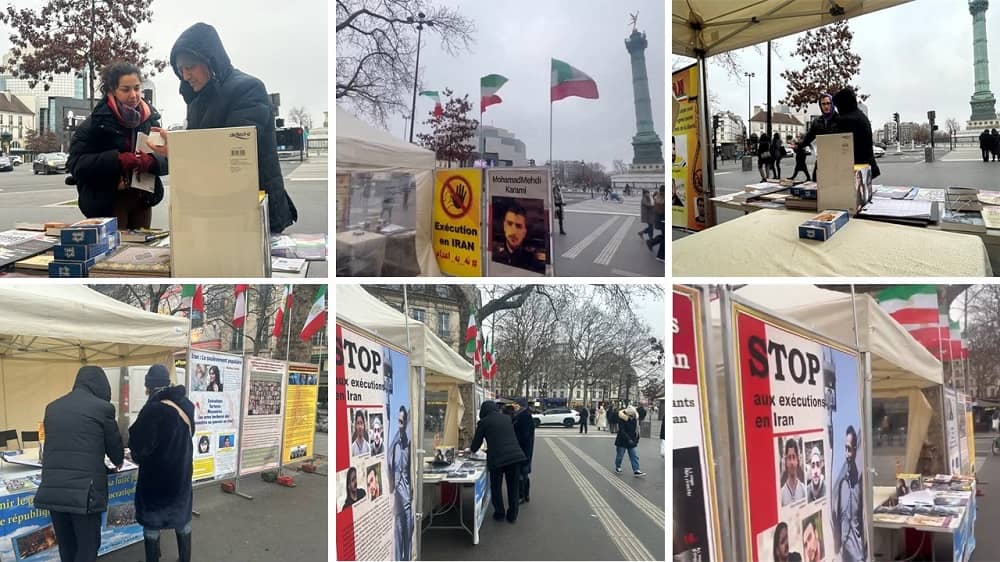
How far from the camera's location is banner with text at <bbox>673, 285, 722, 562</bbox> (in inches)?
60.3

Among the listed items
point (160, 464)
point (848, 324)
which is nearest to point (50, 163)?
point (160, 464)

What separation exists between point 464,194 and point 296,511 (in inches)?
67.7

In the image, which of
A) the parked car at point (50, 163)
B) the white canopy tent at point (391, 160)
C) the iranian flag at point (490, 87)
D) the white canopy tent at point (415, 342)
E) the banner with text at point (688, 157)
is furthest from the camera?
the iranian flag at point (490, 87)

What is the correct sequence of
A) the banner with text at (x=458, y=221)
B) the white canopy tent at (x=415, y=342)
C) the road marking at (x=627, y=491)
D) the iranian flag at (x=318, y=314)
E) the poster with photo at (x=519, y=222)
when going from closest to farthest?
the white canopy tent at (x=415, y=342), the iranian flag at (x=318, y=314), the road marking at (x=627, y=491), the poster with photo at (x=519, y=222), the banner with text at (x=458, y=221)

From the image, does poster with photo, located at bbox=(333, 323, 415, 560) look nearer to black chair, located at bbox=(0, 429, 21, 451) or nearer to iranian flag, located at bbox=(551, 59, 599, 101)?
black chair, located at bbox=(0, 429, 21, 451)

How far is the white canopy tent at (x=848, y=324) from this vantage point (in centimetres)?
186

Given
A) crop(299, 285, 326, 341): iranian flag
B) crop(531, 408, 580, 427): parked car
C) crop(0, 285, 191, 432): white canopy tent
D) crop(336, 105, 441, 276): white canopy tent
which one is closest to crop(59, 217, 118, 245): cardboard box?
crop(0, 285, 191, 432): white canopy tent

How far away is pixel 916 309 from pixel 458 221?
7.12ft

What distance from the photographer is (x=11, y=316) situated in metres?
1.88

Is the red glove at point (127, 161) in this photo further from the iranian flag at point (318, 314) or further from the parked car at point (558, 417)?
the parked car at point (558, 417)

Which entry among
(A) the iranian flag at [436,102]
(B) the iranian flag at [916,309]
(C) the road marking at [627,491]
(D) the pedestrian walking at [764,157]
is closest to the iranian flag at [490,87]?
(A) the iranian flag at [436,102]

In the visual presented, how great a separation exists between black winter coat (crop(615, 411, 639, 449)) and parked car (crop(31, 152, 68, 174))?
267cm

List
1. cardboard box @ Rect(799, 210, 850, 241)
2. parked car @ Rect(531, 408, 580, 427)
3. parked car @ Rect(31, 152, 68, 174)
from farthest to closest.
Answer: parked car @ Rect(531, 408, 580, 427), parked car @ Rect(31, 152, 68, 174), cardboard box @ Rect(799, 210, 850, 241)

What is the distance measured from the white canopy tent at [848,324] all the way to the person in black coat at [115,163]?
2.07m
